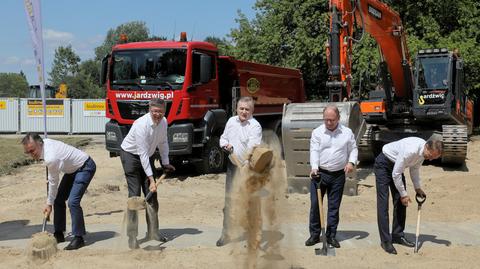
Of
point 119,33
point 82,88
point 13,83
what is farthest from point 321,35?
point 13,83

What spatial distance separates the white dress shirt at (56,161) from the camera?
6.30 meters

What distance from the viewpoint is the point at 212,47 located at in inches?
507

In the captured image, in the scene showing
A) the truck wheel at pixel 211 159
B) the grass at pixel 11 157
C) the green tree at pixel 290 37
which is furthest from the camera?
the green tree at pixel 290 37

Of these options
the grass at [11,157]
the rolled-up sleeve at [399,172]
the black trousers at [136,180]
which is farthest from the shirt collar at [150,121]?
the grass at [11,157]

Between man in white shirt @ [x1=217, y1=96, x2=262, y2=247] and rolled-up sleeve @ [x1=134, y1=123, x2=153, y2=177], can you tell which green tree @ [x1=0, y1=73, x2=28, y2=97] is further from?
man in white shirt @ [x1=217, y1=96, x2=262, y2=247]

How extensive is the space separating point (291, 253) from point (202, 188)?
5.82 m

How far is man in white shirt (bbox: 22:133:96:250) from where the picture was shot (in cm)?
626

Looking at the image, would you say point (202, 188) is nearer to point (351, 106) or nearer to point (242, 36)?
point (351, 106)

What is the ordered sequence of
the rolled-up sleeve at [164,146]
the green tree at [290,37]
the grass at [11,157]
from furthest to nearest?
the green tree at [290,37] < the grass at [11,157] < the rolled-up sleeve at [164,146]

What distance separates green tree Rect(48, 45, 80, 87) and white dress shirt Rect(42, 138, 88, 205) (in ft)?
215

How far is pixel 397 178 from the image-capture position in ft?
20.8

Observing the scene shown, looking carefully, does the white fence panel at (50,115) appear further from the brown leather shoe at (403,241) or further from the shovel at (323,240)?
the brown leather shoe at (403,241)

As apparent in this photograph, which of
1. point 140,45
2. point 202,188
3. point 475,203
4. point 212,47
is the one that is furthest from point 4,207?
point 475,203

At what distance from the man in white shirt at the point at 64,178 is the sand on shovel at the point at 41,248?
36 centimetres
